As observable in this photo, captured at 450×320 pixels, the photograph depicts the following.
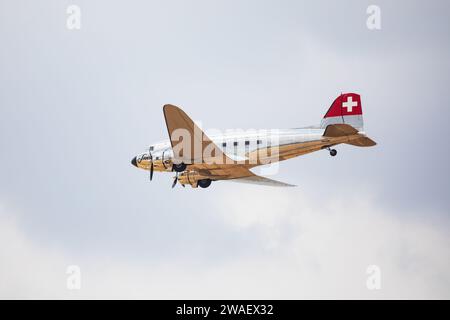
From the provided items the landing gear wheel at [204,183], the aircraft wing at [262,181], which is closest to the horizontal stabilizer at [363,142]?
the aircraft wing at [262,181]

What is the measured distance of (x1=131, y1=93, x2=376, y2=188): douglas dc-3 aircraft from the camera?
6000cm

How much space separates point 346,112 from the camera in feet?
204

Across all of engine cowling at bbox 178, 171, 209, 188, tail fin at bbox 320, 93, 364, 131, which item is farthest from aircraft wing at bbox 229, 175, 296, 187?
tail fin at bbox 320, 93, 364, 131

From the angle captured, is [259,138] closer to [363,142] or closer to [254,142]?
[254,142]

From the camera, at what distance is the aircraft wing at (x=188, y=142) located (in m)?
58.8

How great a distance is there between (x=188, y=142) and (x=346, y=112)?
428 inches

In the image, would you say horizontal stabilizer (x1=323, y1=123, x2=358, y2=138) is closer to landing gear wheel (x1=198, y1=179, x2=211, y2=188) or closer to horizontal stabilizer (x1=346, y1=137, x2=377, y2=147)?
horizontal stabilizer (x1=346, y1=137, x2=377, y2=147)

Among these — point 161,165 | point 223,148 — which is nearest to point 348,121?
point 223,148

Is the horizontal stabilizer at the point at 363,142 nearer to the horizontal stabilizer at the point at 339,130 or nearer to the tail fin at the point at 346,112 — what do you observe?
the horizontal stabilizer at the point at 339,130

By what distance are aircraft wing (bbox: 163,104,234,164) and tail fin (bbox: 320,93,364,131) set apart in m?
7.34

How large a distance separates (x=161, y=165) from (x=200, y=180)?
3.01m

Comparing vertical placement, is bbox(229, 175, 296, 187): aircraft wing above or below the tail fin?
A: below

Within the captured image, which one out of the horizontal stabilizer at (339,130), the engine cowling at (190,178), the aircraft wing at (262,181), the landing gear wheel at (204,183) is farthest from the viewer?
the aircraft wing at (262,181)
